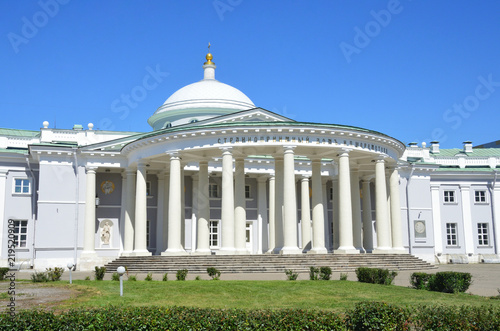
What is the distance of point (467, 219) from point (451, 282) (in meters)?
33.4

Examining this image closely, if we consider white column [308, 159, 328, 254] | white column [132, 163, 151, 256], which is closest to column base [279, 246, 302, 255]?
white column [308, 159, 328, 254]

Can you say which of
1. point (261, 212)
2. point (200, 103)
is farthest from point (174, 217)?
point (200, 103)

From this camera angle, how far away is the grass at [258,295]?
17.1 m

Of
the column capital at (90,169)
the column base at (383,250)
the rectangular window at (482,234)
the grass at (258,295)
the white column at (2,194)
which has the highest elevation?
the column capital at (90,169)

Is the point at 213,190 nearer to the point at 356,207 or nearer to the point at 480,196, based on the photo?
the point at 356,207

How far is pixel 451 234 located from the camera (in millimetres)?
52250

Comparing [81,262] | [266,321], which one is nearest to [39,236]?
[81,262]

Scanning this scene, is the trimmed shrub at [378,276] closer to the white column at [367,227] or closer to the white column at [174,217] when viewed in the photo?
the white column at [174,217]

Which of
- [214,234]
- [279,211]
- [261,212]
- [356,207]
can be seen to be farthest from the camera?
[261,212]

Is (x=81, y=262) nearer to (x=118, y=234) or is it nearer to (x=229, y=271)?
(x=118, y=234)

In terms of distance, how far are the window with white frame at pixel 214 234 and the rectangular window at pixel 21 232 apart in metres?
14.1

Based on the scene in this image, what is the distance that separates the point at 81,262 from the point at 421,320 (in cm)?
3124

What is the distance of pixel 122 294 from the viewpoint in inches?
767

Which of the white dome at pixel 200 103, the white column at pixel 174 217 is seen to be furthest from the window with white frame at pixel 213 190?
the white column at pixel 174 217
